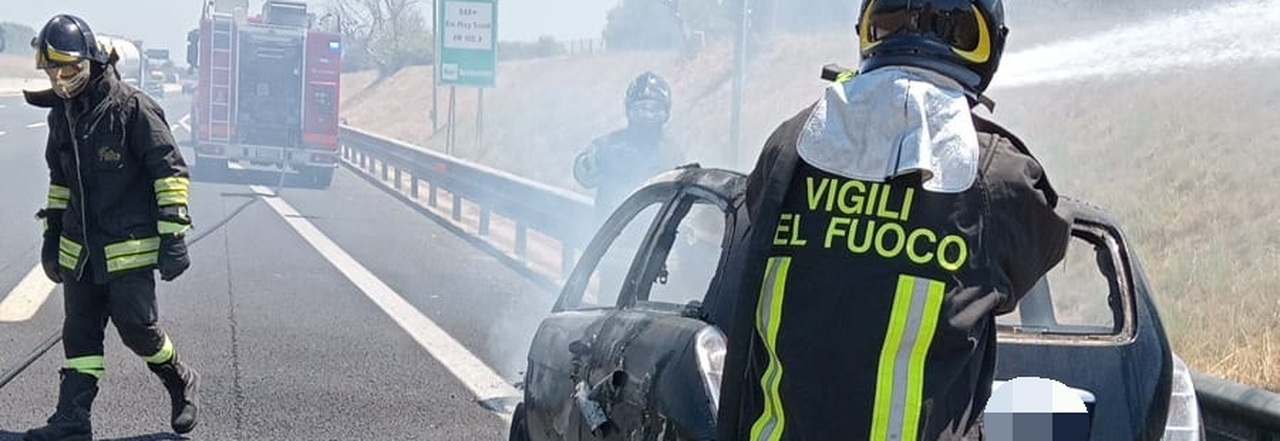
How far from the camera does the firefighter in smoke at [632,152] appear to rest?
8820mm

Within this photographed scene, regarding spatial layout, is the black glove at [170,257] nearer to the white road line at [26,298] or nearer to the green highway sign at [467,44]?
the white road line at [26,298]

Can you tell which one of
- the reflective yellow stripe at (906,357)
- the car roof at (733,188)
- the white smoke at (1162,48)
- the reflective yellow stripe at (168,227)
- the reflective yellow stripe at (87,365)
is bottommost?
the reflective yellow stripe at (87,365)

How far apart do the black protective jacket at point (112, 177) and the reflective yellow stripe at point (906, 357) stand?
4.39m

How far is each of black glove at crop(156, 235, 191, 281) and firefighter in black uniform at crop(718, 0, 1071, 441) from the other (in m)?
4.17

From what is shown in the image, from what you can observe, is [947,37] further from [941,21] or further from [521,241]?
[521,241]

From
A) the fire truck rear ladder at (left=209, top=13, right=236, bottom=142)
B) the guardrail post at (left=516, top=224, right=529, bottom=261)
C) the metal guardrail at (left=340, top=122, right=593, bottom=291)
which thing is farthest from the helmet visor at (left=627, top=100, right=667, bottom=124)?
the fire truck rear ladder at (left=209, top=13, right=236, bottom=142)

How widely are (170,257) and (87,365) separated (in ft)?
1.73

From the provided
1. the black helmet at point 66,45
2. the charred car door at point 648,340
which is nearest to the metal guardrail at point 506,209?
the black helmet at point 66,45

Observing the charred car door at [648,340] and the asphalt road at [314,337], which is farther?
the asphalt road at [314,337]

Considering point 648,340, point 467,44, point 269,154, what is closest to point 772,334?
point 648,340

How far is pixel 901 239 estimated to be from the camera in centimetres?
241

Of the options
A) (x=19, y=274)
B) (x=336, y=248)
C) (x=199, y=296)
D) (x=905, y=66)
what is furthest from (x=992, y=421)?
(x=336, y=248)

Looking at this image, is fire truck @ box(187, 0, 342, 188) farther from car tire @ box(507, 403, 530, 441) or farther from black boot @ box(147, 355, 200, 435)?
car tire @ box(507, 403, 530, 441)

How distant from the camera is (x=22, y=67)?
11300 centimetres
